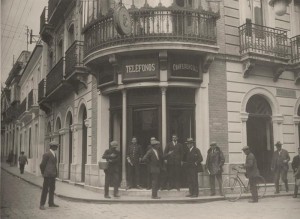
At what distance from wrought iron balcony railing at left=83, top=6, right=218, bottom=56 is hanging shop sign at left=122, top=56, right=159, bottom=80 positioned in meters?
0.74

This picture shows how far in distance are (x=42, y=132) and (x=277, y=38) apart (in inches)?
547

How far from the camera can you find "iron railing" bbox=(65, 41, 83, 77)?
15.2 metres

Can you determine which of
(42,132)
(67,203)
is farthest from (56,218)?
(42,132)

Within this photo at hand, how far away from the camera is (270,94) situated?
14.0 m

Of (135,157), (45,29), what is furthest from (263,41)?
(45,29)

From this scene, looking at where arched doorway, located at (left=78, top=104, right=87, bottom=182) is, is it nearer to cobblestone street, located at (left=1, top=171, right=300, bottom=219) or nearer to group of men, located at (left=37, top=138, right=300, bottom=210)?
group of men, located at (left=37, top=138, right=300, bottom=210)

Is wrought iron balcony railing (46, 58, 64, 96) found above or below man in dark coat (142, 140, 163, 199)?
above

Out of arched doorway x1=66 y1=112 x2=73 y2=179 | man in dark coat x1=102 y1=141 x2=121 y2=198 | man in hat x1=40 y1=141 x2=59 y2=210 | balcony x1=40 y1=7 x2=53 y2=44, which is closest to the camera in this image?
man in hat x1=40 y1=141 x2=59 y2=210

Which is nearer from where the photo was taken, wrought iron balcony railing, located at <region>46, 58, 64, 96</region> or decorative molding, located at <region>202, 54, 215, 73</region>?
decorative molding, located at <region>202, 54, 215, 73</region>

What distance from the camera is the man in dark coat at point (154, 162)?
36.7ft

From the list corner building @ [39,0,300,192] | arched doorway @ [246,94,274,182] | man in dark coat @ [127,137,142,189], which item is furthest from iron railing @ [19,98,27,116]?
arched doorway @ [246,94,274,182]

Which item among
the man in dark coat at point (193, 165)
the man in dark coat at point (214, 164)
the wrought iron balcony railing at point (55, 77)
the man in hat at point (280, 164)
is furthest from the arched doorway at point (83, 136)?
the man in hat at point (280, 164)

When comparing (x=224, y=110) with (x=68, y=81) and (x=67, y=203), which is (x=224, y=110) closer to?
(x=67, y=203)

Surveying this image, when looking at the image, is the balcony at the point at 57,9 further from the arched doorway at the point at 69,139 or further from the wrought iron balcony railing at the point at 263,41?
the wrought iron balcony railing at the point at 263,41
